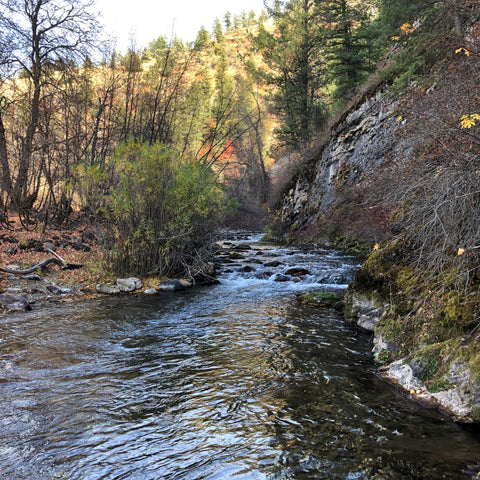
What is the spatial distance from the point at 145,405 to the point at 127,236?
711 cm

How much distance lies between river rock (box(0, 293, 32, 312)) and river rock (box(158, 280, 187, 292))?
135 inches

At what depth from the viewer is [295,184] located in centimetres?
2530

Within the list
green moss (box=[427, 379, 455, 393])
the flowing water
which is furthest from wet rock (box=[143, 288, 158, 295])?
green moss (box=[427, 379, 455, 393])

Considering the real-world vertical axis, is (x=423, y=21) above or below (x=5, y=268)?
above

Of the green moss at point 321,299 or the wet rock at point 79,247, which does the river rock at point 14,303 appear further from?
the green moss at point 321,299

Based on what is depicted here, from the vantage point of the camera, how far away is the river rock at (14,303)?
320 inches

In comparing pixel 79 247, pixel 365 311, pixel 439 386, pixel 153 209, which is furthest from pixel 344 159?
A: pixel 439 386

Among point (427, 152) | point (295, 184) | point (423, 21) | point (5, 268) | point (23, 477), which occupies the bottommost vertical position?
point (23, 477)

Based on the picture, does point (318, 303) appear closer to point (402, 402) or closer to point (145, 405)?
point (402, 402)

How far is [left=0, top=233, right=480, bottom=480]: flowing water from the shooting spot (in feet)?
10.1

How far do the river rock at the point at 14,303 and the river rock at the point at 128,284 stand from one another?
95.8 inches

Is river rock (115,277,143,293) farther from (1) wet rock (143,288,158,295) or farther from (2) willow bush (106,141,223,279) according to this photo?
(2) willow bush (106,141,223,279)

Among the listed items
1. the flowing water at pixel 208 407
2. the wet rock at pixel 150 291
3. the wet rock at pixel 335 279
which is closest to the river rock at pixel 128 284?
the wet rock at pixel 150 291

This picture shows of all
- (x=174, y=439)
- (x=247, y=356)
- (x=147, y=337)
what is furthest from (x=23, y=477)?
(x=147, y=337)
